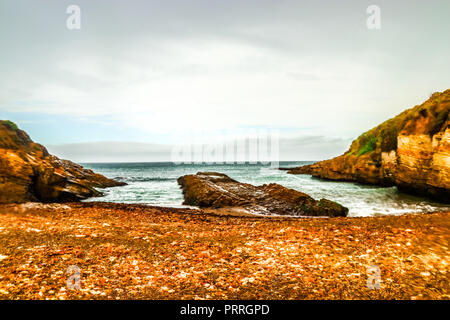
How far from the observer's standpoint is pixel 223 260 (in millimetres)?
6504

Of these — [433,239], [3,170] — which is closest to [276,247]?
[433,239]

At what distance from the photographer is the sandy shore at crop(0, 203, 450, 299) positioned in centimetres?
493

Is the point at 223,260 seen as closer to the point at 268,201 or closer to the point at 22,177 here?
the point at 268,201

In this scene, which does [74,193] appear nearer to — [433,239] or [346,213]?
[346,213]

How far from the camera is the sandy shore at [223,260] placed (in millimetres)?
4934

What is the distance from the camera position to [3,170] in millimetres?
14109
